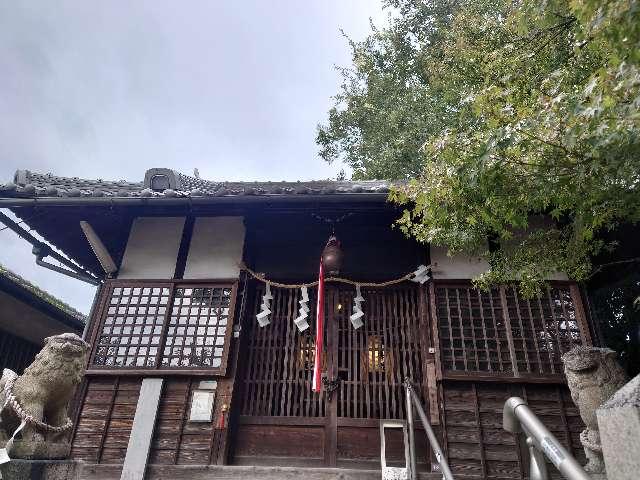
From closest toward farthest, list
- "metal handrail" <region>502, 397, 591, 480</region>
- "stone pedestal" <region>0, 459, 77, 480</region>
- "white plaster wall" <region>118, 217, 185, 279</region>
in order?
"metal handrail" <region>502, 397, 591, 480</region>
"stone pedestal" <region>0, 459, 77, 480</region>
"white plaster wall" <region>118, 217, 185, 279</region>

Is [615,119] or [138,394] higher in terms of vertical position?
[615,119]

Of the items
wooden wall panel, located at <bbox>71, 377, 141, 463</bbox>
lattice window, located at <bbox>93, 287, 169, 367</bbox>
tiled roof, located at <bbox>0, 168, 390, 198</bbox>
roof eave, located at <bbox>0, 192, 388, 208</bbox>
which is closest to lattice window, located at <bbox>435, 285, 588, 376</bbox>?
roof eave, located at <bbox>0, 192, 388, 208</bbox>

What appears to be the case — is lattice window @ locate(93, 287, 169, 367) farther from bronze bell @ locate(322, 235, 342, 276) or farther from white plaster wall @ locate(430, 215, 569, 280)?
white plaster wall @ locate(430, 215, 569, 280)

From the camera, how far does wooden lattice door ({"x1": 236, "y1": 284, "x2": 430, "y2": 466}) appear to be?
739 centimetres

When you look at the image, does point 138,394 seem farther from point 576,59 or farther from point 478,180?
point 576,59

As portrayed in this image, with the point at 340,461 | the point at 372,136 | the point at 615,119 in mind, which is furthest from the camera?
the point at 372,136

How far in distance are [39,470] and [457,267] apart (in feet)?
23.0

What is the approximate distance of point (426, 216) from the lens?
5.23 m

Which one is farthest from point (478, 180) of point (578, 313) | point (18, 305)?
point (18, 305)

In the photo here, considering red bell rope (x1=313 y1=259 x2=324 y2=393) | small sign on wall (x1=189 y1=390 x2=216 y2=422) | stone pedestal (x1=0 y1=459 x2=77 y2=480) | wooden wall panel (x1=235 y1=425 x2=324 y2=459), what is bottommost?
stone pedestal (x1=0 y1=459 x2=77 y2=480)

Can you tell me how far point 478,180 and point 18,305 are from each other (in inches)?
458

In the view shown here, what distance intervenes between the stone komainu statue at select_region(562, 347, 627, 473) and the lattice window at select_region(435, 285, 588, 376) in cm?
172

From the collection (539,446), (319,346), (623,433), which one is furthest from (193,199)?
(623,433)

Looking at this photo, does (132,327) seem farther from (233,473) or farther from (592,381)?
(592,381)
